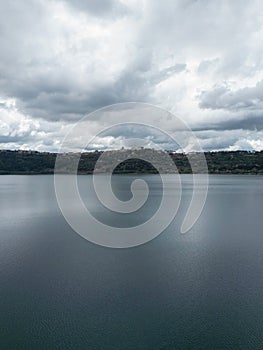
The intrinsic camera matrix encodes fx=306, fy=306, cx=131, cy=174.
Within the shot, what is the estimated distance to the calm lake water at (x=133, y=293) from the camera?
1329 cm

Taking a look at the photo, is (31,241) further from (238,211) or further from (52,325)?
(238,211)

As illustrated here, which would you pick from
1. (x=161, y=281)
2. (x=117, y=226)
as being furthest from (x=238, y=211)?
(x=161, y=281)

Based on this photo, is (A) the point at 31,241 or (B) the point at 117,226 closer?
(A) the point at 31,241

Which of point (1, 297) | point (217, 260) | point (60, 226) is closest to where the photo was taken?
point (1, 297)

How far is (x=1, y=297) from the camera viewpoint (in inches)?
655

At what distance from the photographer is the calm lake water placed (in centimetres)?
1329

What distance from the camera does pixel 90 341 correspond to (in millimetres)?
12992

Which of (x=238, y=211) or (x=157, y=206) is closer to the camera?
(x=238, y=211)

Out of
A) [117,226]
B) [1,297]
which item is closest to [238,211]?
[117,226]

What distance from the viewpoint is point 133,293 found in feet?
56.3

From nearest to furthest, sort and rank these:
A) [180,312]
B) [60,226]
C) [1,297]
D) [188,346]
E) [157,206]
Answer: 1. [188,346]
2. [180,312]
3. [1,297]
4. [60,226]
5. [157,206]

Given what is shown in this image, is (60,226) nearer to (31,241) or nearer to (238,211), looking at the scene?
(31,241)

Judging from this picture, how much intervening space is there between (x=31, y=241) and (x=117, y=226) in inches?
437

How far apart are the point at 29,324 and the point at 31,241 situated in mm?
14997
